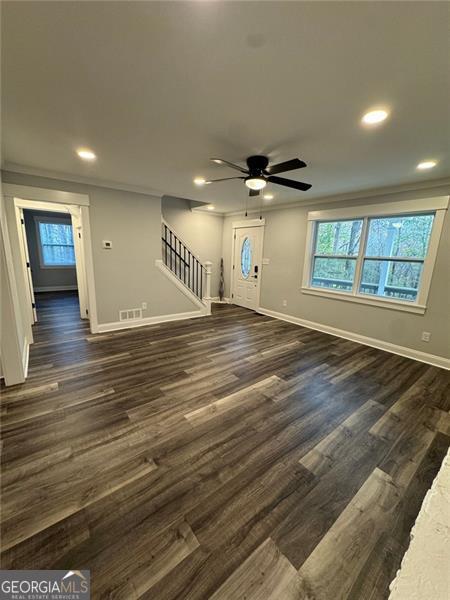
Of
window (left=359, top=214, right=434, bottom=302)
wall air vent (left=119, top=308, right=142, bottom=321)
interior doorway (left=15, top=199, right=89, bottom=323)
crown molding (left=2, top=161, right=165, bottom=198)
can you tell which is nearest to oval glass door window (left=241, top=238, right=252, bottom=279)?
crown molding (left=2, top=161, right=165, bottom=198)

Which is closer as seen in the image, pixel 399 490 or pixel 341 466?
pixel 399 490

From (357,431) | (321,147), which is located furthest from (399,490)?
(321,147)

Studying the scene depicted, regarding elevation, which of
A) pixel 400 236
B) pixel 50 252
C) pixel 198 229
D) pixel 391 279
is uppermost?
pixel 198 229

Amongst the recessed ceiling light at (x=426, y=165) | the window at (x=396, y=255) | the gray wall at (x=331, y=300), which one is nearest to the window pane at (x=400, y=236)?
the window at (x=396, y=255)

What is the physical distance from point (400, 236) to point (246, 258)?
3.38 m

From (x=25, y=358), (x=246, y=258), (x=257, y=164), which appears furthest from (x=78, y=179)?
(x=246, y=258)

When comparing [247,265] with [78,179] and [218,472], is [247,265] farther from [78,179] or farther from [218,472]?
[218,472]

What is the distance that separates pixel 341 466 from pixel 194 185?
4.14m

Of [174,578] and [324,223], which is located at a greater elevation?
[324,223]

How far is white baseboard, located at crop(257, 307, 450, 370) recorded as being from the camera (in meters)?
3.47

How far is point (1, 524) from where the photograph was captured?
4.34ft

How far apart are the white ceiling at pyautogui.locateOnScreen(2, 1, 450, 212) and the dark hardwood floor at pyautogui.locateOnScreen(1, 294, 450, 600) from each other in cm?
260

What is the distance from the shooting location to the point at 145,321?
4.83m

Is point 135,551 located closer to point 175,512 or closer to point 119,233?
point 175,512
